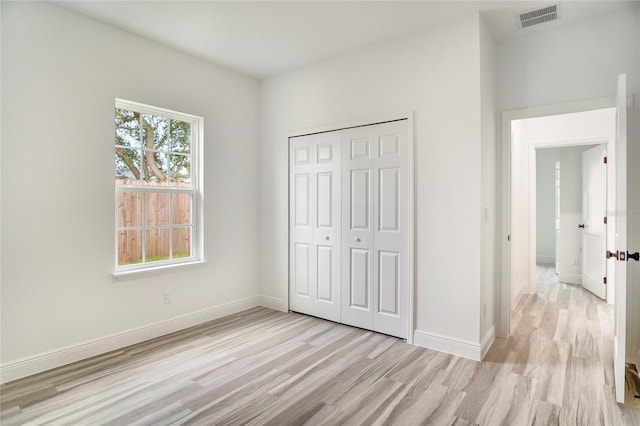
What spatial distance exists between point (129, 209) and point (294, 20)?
231 cm

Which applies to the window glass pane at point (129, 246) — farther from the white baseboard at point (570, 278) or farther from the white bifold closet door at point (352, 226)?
the white baseboard at point (570, 278)

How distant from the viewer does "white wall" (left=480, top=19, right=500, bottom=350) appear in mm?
2973

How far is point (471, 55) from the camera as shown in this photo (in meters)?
2.91

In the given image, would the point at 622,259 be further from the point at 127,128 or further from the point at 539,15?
the point at 127,128

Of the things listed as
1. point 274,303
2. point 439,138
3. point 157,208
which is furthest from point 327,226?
point 157,208

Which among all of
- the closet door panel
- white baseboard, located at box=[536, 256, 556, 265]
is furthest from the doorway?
the closet door panel

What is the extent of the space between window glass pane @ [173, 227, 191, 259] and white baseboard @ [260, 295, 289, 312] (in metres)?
1.17

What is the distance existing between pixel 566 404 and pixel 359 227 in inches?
83.6

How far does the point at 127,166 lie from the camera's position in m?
3.24

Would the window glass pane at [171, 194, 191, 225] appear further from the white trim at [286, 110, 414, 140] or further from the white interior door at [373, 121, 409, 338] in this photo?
the white interior door at [373, 121, 409, 338]

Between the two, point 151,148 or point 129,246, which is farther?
point 151,148

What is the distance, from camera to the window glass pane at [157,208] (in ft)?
11.2

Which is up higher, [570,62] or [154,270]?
[570,62]

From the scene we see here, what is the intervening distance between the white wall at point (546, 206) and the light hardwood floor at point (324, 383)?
472 centimetres
